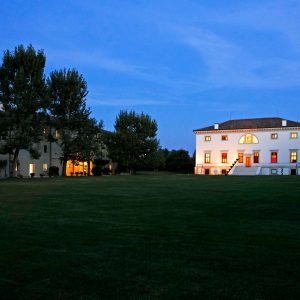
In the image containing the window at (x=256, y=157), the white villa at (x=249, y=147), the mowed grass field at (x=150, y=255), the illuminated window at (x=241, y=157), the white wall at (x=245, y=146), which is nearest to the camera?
the mowed grass field at (x=150, y=255)

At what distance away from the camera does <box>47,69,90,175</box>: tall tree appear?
2029 inches

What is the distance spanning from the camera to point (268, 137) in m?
71.8

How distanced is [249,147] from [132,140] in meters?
21.6

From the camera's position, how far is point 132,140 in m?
65.2

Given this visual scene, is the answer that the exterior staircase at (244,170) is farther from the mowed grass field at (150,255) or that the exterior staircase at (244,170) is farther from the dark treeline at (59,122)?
the mowed grass field at (150,255)

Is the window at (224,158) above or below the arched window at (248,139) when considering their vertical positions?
below

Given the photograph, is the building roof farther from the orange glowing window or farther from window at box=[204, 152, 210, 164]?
the orange glowing window

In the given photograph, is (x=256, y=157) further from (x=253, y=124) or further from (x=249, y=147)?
(x=253, y=124)

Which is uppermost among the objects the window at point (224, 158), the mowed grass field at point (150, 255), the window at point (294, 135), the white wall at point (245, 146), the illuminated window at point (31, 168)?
the window at point (294, 135)

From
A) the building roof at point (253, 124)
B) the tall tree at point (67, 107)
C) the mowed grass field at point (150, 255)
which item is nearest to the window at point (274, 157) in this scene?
the building roof at point (253, 124)

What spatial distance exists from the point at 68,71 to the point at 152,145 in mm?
19577

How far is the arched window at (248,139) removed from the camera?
7300cm

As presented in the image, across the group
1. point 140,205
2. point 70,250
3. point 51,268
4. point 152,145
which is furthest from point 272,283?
point 152,145

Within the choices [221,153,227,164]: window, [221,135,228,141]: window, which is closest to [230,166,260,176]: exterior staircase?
[221,153,227,164]: window
